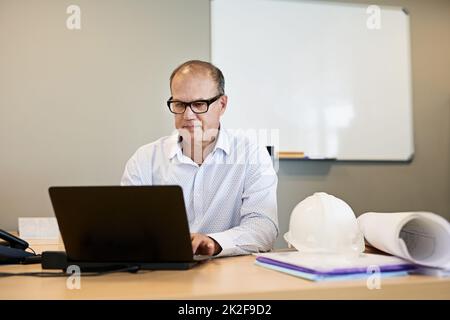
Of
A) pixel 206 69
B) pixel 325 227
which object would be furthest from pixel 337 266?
pixel 206 69

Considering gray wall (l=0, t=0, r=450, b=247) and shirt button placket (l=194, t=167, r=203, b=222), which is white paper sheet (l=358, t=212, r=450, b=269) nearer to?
shirt button placket (l=194, t=167, r=203, b=222)

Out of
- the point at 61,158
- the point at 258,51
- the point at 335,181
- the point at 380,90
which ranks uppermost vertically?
the point at 258,51

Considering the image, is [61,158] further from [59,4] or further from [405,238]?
[405,238]

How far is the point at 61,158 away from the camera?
2.75 meters

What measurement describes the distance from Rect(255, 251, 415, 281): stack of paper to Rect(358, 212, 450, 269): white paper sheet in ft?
0.10

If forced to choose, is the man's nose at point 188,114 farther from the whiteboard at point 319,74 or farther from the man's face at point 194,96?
the whiteboard at point 319,74

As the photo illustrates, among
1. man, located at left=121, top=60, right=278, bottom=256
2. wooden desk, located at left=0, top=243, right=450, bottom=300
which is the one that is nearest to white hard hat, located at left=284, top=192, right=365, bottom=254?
wooden desk, located at left=0, top=243, right=450, bottom=300

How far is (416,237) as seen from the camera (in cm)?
92

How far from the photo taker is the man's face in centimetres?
162
